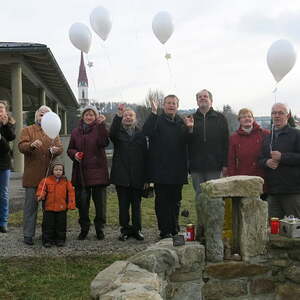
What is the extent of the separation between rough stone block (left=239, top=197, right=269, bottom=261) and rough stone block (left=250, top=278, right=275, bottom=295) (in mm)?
238

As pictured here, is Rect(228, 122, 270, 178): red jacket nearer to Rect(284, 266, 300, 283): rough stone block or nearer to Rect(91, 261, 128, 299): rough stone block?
Rect(284, 266, 300, 283): rough stone block

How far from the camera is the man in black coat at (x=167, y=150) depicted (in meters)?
5.01

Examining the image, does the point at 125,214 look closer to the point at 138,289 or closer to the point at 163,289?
the point at 163,289

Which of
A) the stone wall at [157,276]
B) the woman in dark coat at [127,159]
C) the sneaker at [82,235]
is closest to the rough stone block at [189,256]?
the stone wall at [157,276]

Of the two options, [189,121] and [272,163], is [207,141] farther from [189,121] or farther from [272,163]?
[272,163]

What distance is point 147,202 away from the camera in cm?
915

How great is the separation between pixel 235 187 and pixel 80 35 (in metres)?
3.27

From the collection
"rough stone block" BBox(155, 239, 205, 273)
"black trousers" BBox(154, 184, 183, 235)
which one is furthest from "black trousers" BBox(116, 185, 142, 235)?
"rough stone block" BBox(155, 239, 205, 273)

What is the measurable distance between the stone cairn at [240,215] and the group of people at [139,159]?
0.79 m

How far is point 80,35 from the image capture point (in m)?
5.77

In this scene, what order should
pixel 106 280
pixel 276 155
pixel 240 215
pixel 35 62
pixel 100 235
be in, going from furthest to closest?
1. pixel 35 62
2. pixel 100 235
3. pixel 276 155
4. pixel 240 215
5. pixel 106 280

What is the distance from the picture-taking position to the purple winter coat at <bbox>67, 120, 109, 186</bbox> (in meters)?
5.26

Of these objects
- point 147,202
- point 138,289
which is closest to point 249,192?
point 138,289

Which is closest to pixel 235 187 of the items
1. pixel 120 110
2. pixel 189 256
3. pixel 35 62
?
pixel 189 256
